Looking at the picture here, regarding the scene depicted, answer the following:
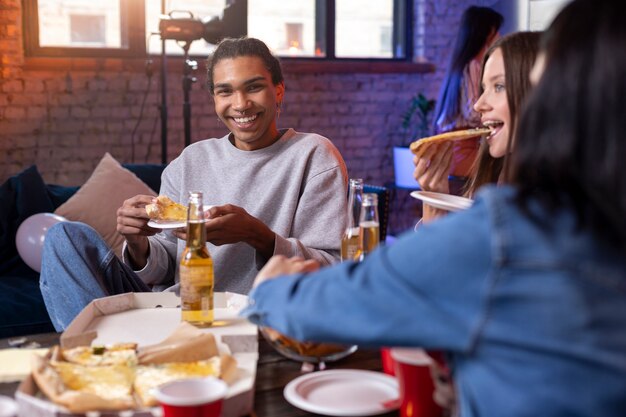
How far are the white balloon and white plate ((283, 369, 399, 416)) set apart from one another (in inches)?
91.6

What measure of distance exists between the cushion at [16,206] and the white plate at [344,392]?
101 inches

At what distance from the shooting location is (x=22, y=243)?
3424 millimetres

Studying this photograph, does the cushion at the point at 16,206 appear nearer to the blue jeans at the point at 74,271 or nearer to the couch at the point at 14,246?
the couch at the point at 14,246

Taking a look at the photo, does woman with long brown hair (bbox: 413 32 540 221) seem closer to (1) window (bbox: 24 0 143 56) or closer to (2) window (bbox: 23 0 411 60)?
(2) window (bbox: 23 0 411 60)

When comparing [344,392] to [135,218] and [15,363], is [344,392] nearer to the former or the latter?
[15,363]

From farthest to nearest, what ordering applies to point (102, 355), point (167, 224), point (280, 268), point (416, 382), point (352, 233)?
point (167, 224), point (352, 233), point (102, 355), point (280, 268), point (416, 382)

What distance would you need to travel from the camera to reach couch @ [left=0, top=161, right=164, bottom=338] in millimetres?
3123

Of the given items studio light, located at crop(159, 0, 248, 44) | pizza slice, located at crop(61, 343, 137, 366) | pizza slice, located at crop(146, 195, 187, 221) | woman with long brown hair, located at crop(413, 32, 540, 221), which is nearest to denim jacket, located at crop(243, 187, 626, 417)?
pizza slice, located at crop(61, 343, 137, 366)

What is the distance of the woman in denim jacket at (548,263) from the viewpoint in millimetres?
821

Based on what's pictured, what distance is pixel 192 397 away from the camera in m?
1.08

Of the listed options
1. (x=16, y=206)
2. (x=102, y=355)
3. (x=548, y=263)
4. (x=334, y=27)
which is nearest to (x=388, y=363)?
(x=102, y=355)

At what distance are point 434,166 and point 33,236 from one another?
76.2 inches

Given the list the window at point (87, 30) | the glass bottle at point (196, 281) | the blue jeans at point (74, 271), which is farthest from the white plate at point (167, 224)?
the window at point (87, 30)

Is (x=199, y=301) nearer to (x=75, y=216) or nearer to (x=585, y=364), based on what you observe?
(x=585, y=364)
